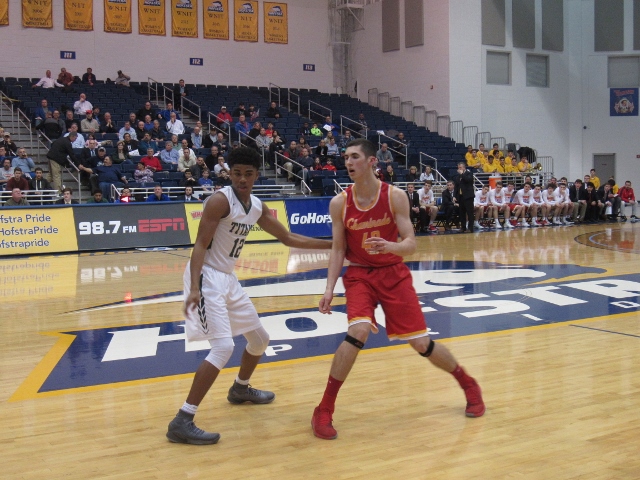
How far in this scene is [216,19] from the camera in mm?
28453

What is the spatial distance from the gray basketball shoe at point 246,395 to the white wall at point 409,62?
2453 centimetres

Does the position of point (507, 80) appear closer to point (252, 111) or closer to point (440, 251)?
point (252, 111)

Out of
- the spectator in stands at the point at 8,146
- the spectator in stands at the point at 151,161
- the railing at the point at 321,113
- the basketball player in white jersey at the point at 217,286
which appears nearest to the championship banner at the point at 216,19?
the railing at the point at 321,113

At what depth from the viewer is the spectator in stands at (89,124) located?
20578 millimetres

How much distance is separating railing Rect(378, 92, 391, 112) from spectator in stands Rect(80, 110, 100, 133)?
43.8 feet

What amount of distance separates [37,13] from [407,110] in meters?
13.9

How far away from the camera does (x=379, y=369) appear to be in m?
5.99

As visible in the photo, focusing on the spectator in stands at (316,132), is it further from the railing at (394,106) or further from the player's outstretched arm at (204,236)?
the player's outstretched arm at (204,236)

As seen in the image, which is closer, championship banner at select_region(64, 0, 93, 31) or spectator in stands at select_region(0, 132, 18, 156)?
spectator in stands at select_region(0, 132, 18, 156)

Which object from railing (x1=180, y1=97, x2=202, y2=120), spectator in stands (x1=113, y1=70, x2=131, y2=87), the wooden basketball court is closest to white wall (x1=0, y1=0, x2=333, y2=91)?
spectator in stands (x1=113, y1=70, x2=131, y2=87)

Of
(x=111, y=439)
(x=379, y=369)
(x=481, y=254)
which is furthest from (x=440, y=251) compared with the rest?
(x=111, y=439)

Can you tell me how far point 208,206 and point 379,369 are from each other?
87.2 inches

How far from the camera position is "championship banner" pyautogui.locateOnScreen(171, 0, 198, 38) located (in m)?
27.6

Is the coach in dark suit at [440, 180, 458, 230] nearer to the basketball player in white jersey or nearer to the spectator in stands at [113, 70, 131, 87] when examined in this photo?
the spectator in stands at [113, 70, 131, 87]
